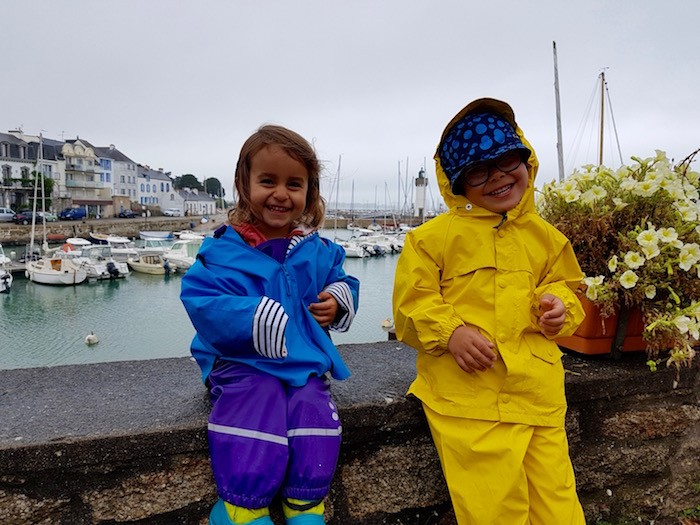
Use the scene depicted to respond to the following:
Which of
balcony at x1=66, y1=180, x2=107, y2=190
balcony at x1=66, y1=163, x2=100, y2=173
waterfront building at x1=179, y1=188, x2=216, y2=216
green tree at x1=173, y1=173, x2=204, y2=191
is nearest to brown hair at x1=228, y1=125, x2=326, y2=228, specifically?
balcony at x1=66, y1=163, x2=100, y2=173

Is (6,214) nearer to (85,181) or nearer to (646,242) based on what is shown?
(85,181)

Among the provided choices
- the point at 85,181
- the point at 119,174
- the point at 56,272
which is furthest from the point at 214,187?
the point at 56,272

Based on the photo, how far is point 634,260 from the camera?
6.00 feet

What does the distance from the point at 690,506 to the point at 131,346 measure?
66.6 ft

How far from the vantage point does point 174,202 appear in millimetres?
81188

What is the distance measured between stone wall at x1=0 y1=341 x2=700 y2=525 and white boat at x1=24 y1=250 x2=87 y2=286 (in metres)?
32.2

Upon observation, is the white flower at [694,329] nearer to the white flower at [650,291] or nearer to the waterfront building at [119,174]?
the white flower at [650,291]

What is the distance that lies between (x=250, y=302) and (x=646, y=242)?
145 centimetres

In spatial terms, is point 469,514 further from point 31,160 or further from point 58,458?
point 31,160

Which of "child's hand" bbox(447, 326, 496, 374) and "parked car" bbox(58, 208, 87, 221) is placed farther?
"parked car" bbox(58, 208, 87, 221)

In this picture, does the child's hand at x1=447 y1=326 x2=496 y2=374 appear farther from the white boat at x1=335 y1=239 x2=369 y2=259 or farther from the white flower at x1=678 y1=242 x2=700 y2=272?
the white boat at x1=335 y1=239 x2=369 y2=259

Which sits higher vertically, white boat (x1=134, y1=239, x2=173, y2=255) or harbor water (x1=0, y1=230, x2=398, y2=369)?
white boat (x1=134, y1=239, x2=173, y2=255)

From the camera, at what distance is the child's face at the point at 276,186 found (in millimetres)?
1677

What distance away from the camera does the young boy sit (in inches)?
58.6
